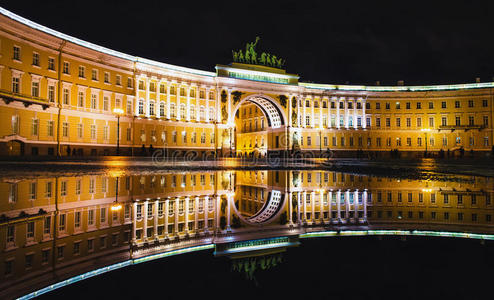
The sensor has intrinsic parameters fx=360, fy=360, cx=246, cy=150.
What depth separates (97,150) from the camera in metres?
38.5

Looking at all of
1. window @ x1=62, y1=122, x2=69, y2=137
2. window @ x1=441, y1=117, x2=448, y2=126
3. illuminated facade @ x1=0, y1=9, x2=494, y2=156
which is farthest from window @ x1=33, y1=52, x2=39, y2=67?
window @ x1=441, y1=117, x2=448, y2=126

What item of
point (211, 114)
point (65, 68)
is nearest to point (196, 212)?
point (65, 68)

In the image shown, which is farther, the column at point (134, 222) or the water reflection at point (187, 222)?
the column at point (134, 222)

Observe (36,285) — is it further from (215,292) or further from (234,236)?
(234,236)

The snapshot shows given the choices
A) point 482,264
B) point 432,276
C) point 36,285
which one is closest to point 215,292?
point 36,285

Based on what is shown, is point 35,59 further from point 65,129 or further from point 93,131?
point 93,131

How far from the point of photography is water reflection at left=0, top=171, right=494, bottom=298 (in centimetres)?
277

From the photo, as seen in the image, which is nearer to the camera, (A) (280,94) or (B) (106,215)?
(B) (106,215)

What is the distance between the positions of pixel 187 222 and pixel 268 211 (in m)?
1.61

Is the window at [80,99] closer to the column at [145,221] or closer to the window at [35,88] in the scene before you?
the window at [35,88]

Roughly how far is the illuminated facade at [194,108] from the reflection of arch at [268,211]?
28.1m

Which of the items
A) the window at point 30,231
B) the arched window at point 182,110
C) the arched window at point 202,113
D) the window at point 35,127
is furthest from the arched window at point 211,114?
the window at point 30,231

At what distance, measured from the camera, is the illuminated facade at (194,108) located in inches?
1210

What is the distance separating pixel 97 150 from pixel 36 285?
1543 inches
